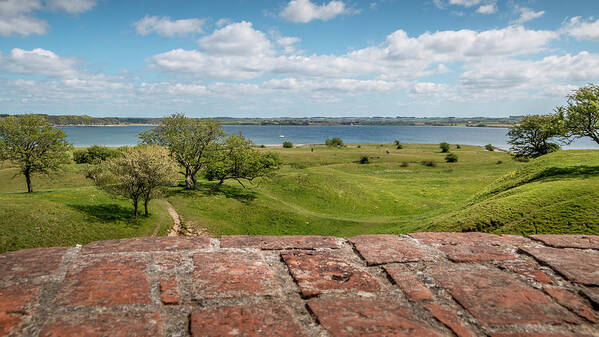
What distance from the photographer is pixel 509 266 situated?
268cm

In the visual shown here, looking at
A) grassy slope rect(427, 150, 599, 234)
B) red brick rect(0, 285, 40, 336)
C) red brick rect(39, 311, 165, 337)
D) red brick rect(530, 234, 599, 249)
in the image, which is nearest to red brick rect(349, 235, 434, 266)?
red brick rect(530, 234, 599, 249)

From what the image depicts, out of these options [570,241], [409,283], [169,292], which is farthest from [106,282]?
[570,241]

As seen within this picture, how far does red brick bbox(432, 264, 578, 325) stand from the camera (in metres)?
1.94

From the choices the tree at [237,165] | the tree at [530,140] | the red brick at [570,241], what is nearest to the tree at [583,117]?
the red brick at [570,241]

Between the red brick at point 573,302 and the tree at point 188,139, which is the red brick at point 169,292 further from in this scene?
the tree at point 188,139

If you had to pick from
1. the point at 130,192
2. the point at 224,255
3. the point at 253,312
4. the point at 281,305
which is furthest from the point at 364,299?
the point at 130,192

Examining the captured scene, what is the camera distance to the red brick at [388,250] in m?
2.77

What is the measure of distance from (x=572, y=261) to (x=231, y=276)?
9.16 feet

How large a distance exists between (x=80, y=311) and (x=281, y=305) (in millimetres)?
1151

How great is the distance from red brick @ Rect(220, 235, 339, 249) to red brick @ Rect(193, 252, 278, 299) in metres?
0.24

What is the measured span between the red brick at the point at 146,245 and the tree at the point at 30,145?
4070cm

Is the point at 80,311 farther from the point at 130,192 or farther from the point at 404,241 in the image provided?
the point at 130,192

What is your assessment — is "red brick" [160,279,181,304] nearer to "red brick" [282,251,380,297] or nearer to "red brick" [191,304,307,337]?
"red brick" [191,304,307,337]

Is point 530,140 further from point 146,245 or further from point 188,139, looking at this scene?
point 146,245
